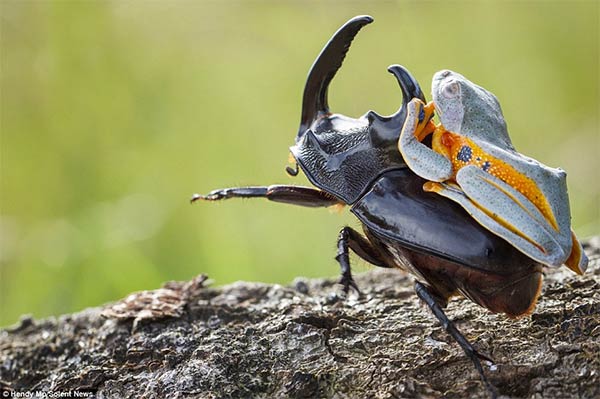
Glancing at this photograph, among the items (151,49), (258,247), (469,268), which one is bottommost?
(469,268)

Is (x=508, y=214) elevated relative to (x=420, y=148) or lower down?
lower down

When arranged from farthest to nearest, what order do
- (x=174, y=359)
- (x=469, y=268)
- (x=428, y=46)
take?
(x=428, y=46) < (x=174, y=359) < (x=469, y=268)

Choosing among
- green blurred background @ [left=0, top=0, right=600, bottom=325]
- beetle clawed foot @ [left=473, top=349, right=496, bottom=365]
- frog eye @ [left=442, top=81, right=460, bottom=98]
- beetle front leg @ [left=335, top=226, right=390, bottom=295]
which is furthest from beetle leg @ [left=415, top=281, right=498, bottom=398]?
green blurred background @ [left=0, top=0, right=600, bottom=325]

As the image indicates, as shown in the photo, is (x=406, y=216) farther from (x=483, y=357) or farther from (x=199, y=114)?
(x=199, y=114)

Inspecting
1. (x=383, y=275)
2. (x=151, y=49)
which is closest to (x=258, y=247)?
(x=383, y=275)

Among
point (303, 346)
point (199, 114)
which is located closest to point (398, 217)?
point (303, 346)

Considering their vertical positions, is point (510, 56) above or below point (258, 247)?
above

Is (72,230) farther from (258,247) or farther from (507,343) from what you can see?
(507,343)
